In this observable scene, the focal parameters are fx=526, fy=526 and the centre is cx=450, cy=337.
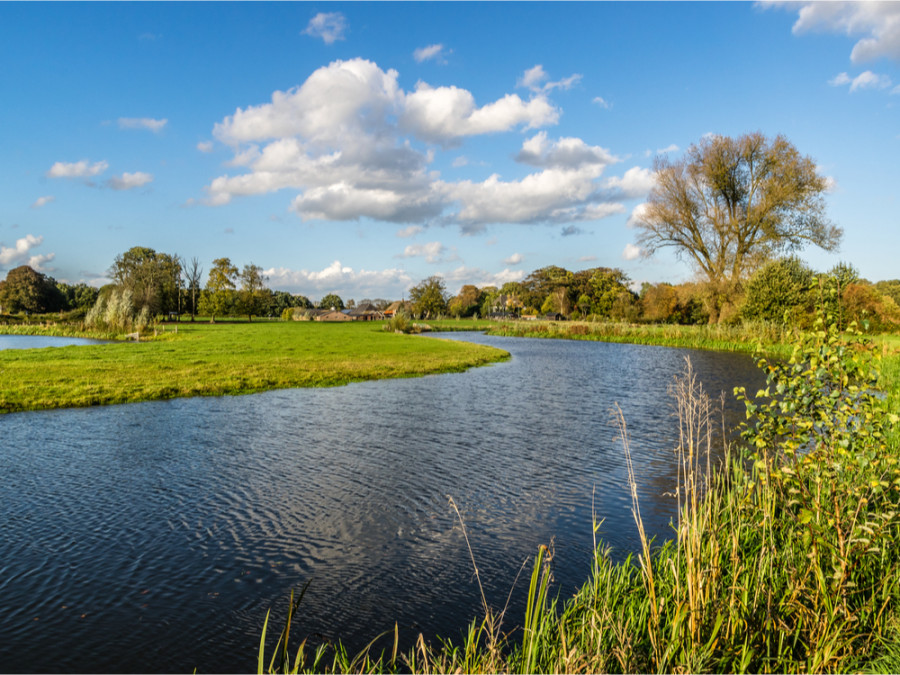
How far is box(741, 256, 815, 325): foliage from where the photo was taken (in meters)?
39.2

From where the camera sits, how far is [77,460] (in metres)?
10.2

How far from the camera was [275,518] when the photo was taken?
25.1 ft

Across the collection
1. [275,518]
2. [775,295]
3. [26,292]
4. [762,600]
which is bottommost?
[275,518]

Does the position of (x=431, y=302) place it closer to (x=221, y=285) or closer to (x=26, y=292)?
(x=221, y=285)

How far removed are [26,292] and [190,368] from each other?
108 m

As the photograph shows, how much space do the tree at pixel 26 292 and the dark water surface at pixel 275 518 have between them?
113991mm

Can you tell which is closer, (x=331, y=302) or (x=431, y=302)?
(x=431, y=302)

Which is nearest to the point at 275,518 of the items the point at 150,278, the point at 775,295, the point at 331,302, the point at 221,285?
the point at 775,295

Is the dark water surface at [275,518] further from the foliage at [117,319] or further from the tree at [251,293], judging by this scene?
the tree at [251,293]

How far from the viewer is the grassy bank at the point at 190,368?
16.6 m

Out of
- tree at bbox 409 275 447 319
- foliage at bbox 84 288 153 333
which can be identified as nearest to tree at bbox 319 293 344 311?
tree at bbox 409 275 447 319

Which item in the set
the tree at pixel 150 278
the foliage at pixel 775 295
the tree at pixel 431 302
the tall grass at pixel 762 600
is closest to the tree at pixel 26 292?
the tree at pixel 150 278

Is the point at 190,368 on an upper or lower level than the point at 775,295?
lower

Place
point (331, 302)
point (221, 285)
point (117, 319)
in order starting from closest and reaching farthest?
point (117, 319), point (221, 285), point (331, 302)
